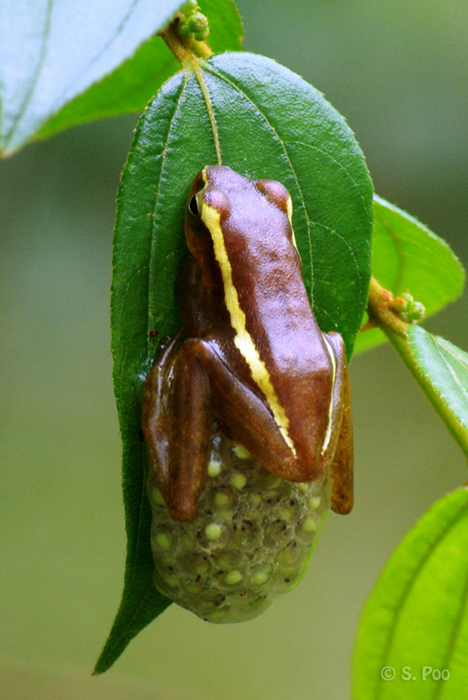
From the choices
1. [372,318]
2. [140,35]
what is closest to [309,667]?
[372,318]

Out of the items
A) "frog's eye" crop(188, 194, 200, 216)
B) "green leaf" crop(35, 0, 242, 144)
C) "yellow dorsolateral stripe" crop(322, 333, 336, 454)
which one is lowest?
"yellow dorsolateral stripe" crop(322, 333, 336, 454)

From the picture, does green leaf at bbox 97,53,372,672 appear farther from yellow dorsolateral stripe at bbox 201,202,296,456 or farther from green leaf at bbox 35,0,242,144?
green leaf at bbox 35,0,242,144

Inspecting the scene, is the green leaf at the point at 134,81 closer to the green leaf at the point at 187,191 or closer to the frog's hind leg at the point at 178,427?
the green leaf at the point at 187,191

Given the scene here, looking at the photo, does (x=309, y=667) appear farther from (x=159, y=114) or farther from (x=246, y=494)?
(x=159, y=114)

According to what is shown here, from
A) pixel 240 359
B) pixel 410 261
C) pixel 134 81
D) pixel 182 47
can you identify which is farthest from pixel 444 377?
pixel 134 81

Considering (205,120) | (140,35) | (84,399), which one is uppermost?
(140,35)

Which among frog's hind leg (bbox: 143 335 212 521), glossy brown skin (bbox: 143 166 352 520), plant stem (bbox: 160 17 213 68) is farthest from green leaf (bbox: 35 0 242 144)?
frog's hind leg (bbox: 143 335 212 521)

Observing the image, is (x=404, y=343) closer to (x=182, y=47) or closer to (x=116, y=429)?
(x=182, y=47)
